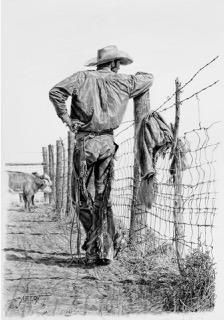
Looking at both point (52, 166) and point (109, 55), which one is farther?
point (52, 166)

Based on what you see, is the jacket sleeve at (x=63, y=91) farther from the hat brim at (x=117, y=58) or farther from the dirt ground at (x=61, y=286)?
the dirt ground at (x=61, y=286)

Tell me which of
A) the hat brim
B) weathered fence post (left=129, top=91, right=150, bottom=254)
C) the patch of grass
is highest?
the hat brim

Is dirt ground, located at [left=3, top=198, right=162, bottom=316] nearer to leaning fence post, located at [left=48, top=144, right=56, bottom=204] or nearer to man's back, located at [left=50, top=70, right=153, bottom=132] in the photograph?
man's back, located at [left=50, top=70, right=153, bottom=132]

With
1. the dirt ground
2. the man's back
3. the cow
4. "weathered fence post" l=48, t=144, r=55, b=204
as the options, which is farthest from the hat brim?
"weathered fence post" l=48, t=144, r=55, b=204

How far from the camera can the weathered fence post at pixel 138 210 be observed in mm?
7809

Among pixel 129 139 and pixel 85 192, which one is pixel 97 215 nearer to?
pixel 85 192

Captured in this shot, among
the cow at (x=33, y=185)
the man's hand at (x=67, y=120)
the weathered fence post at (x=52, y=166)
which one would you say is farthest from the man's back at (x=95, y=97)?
the weathered fence post at (x=52, y=166)

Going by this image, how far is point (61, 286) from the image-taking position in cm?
600

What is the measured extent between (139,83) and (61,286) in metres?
2.37
